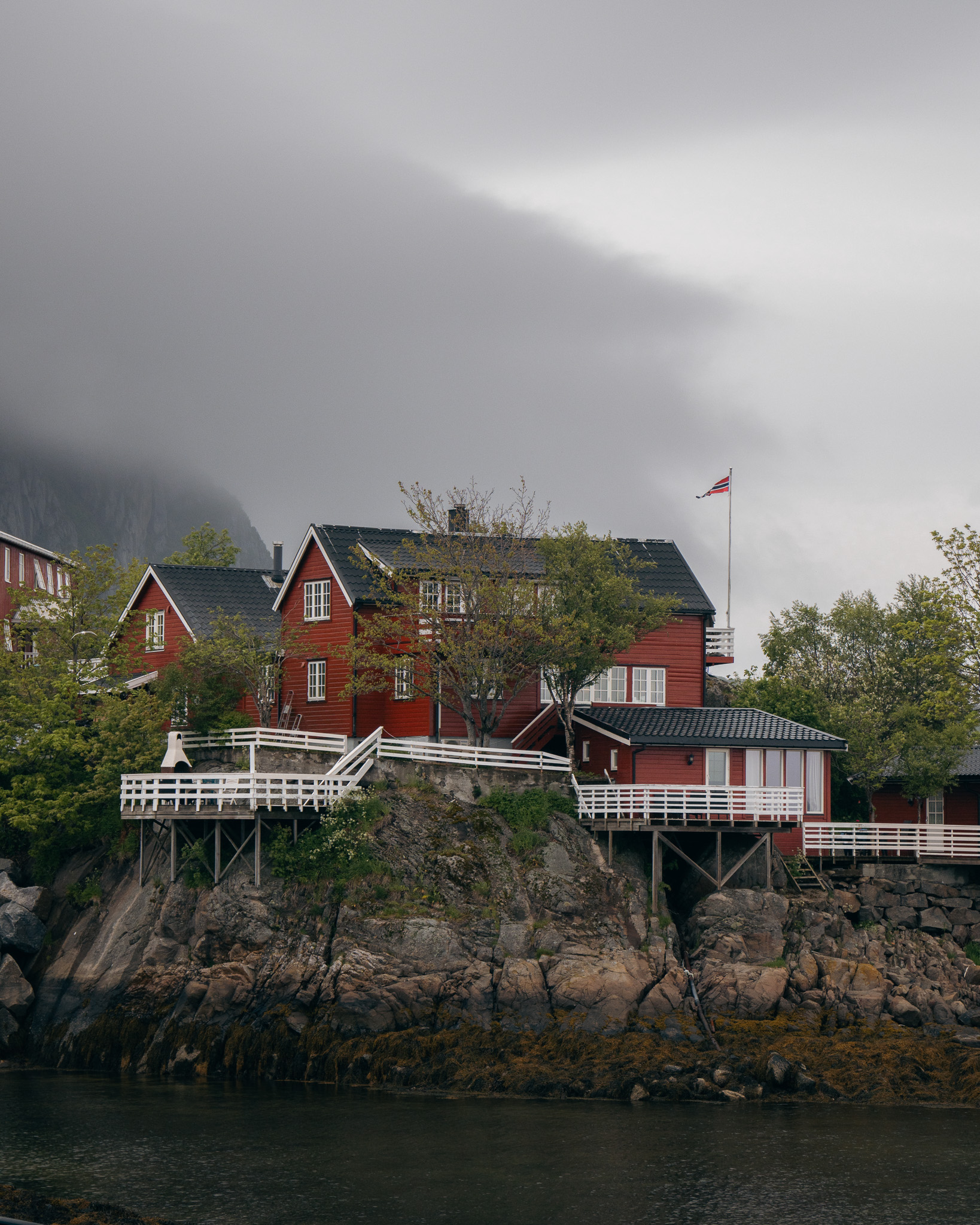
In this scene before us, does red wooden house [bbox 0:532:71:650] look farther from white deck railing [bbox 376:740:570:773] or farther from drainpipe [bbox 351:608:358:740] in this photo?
white deck railing [bbox 376:740:570:773]

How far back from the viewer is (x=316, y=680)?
54.4 m

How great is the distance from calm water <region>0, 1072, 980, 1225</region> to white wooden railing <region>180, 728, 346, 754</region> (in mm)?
13348

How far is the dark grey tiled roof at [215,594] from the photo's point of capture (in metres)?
57.5

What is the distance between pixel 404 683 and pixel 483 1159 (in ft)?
79.2

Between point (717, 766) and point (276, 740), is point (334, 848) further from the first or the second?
point (717, 766)

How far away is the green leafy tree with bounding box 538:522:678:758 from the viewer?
48.9 meters

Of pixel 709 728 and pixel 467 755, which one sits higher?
pixel 709 728

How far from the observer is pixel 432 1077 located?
122 ft

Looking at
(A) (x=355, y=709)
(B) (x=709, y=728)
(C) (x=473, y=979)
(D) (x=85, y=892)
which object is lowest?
(C) (x=473, y=979)

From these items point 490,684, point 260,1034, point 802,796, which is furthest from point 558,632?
point 260,1034

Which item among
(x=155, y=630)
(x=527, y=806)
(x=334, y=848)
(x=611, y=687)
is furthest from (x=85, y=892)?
(x=611, y=687)

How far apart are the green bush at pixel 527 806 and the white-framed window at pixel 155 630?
62.9ft

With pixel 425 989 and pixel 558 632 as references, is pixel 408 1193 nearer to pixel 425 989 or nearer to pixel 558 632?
pixel 425 989

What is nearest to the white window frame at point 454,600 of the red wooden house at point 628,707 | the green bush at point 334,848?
the red wooden house at point 628,707
